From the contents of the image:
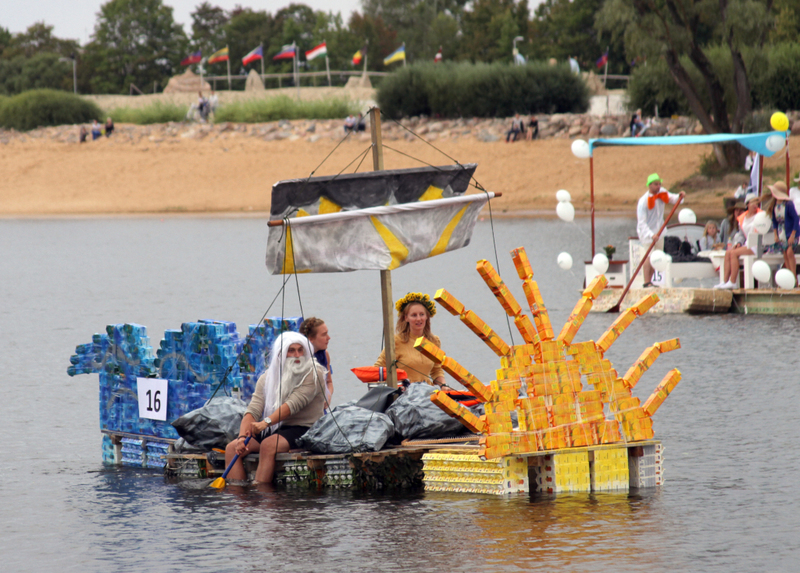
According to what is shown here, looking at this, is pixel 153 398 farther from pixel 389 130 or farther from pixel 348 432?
pixel 389 130

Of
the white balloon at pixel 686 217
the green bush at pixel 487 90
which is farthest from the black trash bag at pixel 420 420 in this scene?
the green bush at pixel 487 90

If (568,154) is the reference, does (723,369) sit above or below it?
below

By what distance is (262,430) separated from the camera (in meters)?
9.01

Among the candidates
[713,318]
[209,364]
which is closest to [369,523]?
[209,364]

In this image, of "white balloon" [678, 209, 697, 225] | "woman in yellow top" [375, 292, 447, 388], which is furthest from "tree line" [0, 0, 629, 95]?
"woman in yellow top" [375, 292, 447, 388]

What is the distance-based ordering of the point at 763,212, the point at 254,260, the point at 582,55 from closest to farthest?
the point at 763,212
the point at 254,260
the point at 582,55

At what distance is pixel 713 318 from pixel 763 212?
6.53 ft

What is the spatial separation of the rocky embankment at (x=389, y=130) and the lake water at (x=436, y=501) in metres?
37.4

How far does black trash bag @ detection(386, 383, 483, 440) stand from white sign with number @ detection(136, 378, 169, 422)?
2.04 metres

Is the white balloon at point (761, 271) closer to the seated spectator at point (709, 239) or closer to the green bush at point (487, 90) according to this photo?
the seated spectator at point (709, 239)

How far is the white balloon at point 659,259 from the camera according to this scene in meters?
18.7

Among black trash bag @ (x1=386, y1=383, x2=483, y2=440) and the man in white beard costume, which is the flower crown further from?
the man in white beard costume

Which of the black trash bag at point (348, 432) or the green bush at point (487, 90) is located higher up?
the green bush at point (487, 90)

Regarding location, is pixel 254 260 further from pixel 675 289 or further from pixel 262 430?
pixel 262 430
